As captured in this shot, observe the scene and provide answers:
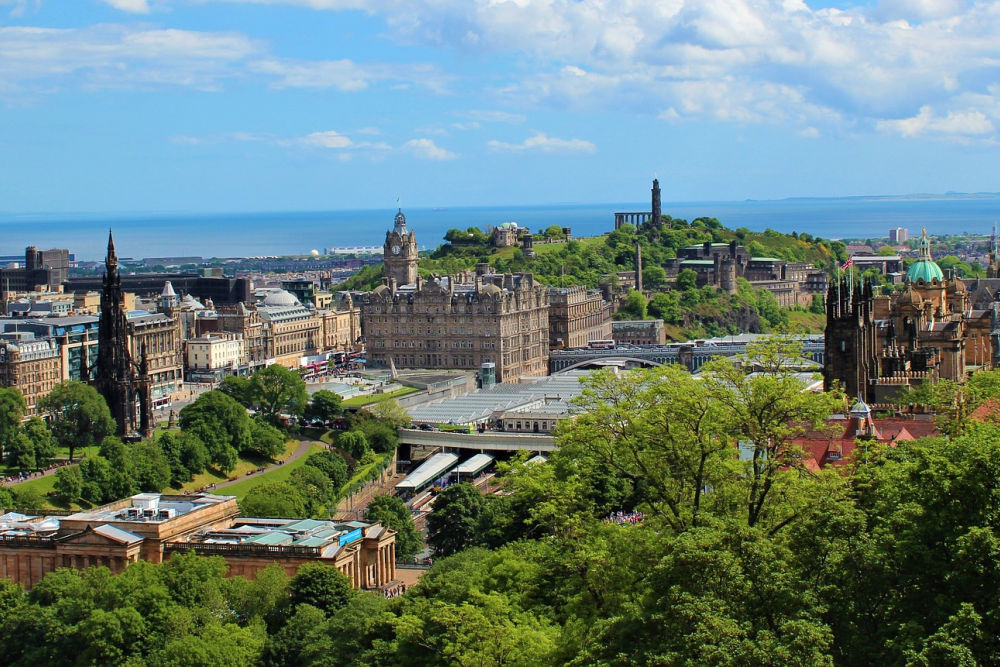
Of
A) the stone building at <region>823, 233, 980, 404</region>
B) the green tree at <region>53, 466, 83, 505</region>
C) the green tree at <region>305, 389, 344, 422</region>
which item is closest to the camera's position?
the stone building at <region>823, 233, 980, 404</region>

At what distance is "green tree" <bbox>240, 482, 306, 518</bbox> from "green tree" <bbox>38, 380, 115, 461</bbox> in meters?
17.9

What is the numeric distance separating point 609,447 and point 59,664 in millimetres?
21263

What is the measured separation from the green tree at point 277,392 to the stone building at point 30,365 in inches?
598

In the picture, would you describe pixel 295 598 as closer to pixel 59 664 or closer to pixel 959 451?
pixel 59 664

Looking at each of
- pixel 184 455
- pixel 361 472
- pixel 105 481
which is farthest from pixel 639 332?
pixel 105 481

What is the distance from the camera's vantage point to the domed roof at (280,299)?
152 meters

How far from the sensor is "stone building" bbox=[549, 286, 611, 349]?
5773 inches

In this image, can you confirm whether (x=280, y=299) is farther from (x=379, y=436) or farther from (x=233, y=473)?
(x=233, y=473)

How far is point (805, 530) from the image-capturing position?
30.7 metres

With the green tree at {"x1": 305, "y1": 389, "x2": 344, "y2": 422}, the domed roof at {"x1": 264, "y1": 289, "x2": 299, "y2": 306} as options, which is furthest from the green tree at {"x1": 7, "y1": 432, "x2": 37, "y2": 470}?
the domed roof at {"x1": 264, "y1": 289, "x2": 299, "y2": 306}

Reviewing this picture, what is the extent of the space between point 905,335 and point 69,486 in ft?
140

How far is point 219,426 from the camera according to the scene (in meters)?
84.4

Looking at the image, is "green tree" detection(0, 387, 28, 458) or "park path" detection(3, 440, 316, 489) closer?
"park path" detection(3, 440, 316, 489)

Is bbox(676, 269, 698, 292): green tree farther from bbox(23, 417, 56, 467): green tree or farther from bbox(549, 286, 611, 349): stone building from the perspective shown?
bbox(23, 417, 56, 467): green tree
